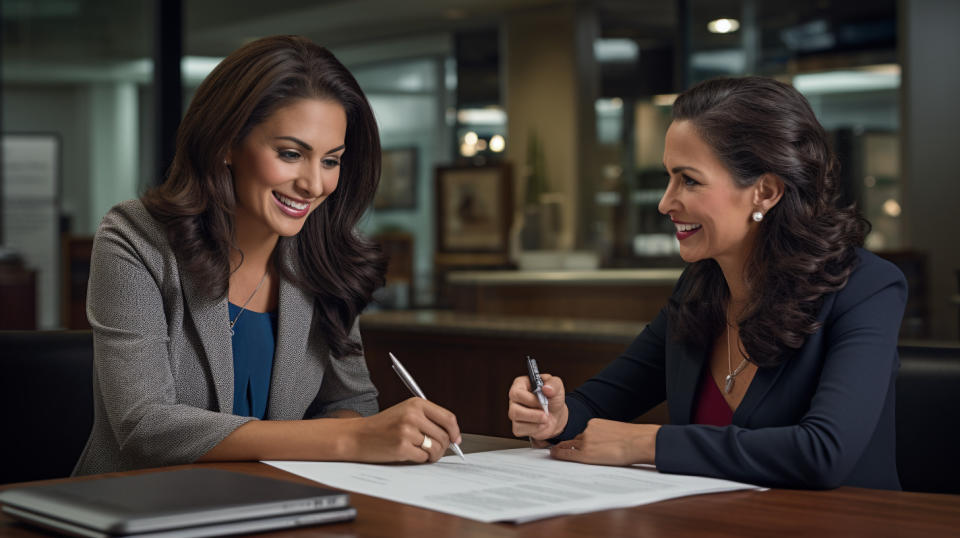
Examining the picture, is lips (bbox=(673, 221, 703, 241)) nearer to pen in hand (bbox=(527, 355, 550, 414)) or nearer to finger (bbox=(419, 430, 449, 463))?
pen in hand (bbox=(527, 355, 550, 414))

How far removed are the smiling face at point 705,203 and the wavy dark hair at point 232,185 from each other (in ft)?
2.04

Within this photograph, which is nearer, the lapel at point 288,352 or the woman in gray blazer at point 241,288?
the woman in gray blazer at point 241,288

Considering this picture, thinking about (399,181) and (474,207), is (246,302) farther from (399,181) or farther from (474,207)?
(399,181)

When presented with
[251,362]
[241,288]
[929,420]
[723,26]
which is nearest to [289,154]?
[241,288]

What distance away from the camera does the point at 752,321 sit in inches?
62.0

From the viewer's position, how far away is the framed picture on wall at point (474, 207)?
31.7 ft

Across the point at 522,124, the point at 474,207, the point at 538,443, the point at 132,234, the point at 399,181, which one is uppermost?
the point at 522,124

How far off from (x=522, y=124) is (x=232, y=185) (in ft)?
27.2

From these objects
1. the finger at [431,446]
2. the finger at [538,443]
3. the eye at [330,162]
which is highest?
the eye at [330,162]

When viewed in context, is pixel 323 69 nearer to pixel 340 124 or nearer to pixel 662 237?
pixel 340 124

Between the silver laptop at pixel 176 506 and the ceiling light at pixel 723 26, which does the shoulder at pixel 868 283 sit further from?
the ceiling light at pixel 723 26

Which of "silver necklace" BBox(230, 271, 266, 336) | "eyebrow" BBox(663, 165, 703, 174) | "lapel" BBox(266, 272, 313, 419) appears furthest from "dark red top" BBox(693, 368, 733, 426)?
"silver necklace" BBox(230, 271, 266, 336)

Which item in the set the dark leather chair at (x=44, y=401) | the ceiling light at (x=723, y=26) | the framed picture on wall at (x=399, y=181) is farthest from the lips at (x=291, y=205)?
the framed picture on wall at (x=399, y=181)

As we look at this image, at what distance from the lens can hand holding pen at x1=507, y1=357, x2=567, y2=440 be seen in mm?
1559
